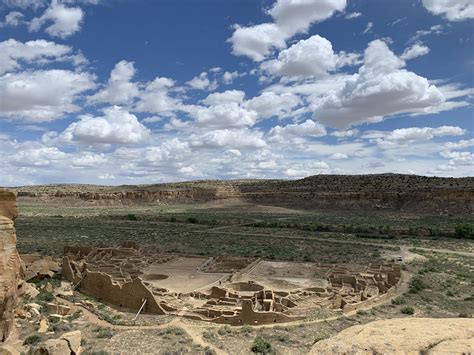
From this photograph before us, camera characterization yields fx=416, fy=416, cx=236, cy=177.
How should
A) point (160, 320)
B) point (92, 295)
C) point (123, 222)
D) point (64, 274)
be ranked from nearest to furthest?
point (160, 320) → point (92, 295) → point (64, 274) → point (123, 222)

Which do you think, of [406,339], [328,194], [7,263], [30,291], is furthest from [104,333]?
[328,194]

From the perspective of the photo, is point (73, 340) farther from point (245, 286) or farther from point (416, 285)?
point (416, 285)

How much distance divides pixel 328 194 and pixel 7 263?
84.0m

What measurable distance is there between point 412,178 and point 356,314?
91001mm

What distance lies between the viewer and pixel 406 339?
919cm

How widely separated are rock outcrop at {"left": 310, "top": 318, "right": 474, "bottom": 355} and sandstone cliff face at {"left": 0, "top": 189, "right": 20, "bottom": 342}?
11100 millimetres

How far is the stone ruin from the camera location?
20430mm

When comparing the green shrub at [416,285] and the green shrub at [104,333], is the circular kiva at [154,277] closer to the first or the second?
the green shrub at [104,333]

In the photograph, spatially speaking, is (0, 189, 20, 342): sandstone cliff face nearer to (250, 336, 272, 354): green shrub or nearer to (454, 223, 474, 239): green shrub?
(250, 336, 272, 354): green shrub

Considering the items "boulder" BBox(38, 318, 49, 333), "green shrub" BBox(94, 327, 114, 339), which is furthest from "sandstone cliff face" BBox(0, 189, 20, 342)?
"green shrub" BBox(94, 327, 114, 339)

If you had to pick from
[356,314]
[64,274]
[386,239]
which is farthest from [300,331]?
[386,239]

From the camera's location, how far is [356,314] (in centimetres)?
2017

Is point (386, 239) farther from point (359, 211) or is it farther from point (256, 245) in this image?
point (359, 211)

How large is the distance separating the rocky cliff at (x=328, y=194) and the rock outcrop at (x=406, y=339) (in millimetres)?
70725
